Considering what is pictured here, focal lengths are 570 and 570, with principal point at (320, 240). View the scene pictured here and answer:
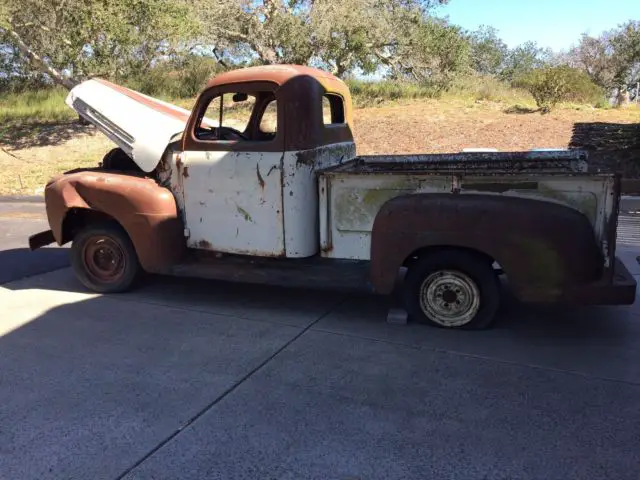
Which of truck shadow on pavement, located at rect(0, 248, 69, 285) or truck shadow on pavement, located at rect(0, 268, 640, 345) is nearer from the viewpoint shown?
truck shadow on pavement, located at rect(0, 268, 640, 345)

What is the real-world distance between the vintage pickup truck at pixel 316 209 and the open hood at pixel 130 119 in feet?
0.05

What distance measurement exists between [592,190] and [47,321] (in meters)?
4.64

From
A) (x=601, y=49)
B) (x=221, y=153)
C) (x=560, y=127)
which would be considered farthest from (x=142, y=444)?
(x=601, y=49)

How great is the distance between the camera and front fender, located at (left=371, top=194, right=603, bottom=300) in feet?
13.5

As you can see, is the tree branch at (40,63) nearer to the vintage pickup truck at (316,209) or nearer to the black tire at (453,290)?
the vintage pickup truck at (316,209)

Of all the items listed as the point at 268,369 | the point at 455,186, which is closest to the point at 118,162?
the point at 268,369

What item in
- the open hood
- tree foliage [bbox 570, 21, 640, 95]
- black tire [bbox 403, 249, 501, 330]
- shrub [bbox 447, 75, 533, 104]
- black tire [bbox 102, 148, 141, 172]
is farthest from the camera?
tree foliage [bbox 570, 21, 640, 95]

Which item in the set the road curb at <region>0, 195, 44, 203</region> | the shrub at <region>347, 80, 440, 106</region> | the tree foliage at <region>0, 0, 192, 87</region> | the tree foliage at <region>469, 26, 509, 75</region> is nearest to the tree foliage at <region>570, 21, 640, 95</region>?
the tree foliage at <region>469, 26, 509, 75</region>

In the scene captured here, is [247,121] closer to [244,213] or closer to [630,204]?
[244,213]

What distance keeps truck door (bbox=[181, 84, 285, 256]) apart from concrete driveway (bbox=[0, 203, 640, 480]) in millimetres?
671

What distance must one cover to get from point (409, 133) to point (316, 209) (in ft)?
39.5

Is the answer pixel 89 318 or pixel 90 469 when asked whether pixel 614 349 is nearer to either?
pixel 90 469

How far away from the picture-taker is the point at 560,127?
605 inches

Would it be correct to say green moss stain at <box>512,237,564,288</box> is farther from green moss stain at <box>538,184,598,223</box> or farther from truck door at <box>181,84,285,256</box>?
truck door at <box>181,84,285,256</box>
